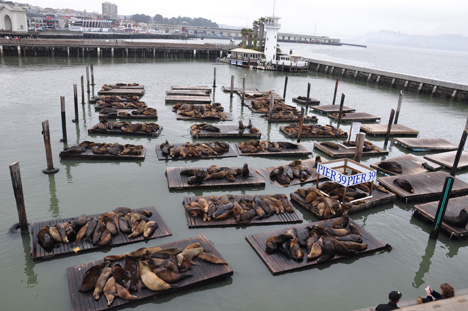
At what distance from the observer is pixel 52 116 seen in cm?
2059

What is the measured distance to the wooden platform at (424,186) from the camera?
12298 millimetres

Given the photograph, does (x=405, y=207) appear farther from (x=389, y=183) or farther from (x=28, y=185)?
(x=28, y=185)

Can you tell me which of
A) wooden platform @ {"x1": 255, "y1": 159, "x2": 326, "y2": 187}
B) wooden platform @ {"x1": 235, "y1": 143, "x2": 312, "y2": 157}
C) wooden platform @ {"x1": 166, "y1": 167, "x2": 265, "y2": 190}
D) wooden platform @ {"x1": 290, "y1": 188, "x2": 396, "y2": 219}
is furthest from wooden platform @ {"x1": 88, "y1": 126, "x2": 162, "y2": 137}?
wooden platform @ {"x1": 290, "y1": 188, "x2": 396, "y2": 219}

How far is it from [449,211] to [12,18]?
8542 centimetres

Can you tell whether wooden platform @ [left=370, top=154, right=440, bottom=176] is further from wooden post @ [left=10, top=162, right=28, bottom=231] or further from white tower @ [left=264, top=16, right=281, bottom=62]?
white tower @ [left=264, top=16, right=281, bottom=62]

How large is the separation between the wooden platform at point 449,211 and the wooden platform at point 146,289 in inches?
260

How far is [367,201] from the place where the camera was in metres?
11.4

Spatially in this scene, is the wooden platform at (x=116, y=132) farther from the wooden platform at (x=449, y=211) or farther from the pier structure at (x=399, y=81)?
the pier structure at (x=399, y=81)

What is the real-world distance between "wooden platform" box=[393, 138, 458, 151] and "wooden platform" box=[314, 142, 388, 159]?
6.07 ft

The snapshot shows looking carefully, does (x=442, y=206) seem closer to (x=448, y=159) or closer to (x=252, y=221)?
(x=252, y=221)

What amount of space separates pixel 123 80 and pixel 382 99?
26.0 meters

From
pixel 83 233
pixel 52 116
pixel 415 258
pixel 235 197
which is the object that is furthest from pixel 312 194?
pixel 52 116

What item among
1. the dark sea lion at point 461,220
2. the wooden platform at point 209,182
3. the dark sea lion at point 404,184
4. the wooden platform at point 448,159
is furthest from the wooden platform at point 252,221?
the wooden platform at point 448,159

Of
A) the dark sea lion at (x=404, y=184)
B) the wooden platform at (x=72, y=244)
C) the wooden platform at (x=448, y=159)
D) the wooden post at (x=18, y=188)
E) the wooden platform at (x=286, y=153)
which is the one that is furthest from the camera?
the wooden platform at (x=286, y=153)
